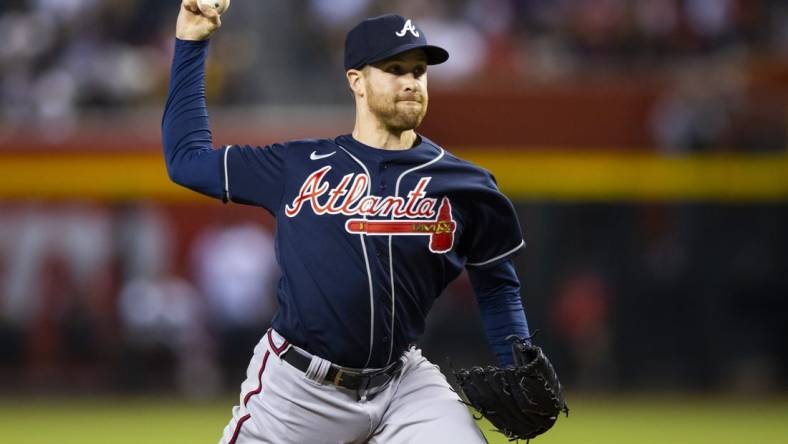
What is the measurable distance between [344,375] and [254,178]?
701 millimetres

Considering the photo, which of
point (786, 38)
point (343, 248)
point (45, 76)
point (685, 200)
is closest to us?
point (343, 248)

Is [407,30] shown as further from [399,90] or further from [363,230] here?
[363,230]

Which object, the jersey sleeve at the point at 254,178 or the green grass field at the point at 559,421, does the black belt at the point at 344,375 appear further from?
the green grass field at the point at 559,421

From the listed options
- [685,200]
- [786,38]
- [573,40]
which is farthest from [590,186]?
[786,38]

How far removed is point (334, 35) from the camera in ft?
44.6

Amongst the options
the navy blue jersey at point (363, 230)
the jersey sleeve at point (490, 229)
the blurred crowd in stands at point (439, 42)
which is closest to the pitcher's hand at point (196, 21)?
the navy blue jersey at point (363, 230)

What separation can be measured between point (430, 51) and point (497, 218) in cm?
59

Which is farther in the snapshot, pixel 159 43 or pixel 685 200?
pixel 159 43

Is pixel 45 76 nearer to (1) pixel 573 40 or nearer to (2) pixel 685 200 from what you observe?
(1) pixel 573 40

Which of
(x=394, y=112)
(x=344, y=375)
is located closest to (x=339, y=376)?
(x=344, y=375)

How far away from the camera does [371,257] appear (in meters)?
4.23

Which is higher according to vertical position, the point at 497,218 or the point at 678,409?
the point at 497,218

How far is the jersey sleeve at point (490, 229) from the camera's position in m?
4.33

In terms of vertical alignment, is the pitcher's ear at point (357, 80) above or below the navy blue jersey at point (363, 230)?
above
